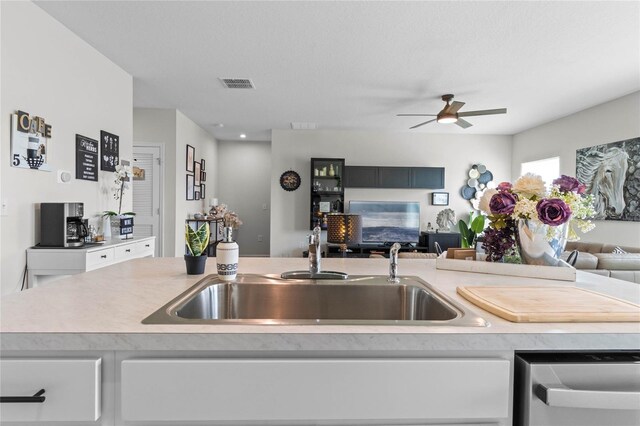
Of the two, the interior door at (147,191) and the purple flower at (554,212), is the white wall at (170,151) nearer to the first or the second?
the interior door at (147,191)

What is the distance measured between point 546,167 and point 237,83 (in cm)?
535

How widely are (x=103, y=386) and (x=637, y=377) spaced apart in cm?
121

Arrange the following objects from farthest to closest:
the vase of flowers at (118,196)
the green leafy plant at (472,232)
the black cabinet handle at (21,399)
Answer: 1. the green leafy plant at (472,232)
2. the vase of flowers at (118,196)
3. the black cabinet handle at (21,399)

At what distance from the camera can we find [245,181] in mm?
8047

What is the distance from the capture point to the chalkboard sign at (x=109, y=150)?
340cm

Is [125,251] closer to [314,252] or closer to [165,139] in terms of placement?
[314,252]

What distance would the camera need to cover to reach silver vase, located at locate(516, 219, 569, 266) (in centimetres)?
141

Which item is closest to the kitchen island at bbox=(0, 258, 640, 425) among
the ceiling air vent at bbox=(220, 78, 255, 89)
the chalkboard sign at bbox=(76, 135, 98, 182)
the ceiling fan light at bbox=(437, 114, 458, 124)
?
the chalkboard sign at bbox=(76, 135, 98, 182)

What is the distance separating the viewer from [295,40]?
9.87ft

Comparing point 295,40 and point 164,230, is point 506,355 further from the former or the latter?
point 164,230

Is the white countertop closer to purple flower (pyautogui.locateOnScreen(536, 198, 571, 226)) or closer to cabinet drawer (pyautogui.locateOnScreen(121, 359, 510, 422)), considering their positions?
cabinet drawer (pyautogui.locateOnScreen(121, 359, 510, 422))

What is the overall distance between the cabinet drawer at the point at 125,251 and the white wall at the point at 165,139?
6.84ft

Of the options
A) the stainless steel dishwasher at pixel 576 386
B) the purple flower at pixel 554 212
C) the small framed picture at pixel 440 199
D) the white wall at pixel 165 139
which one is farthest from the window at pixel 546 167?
the white wall at pixel 165 139

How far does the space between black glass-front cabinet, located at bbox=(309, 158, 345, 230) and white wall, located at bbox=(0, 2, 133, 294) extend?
356cm
